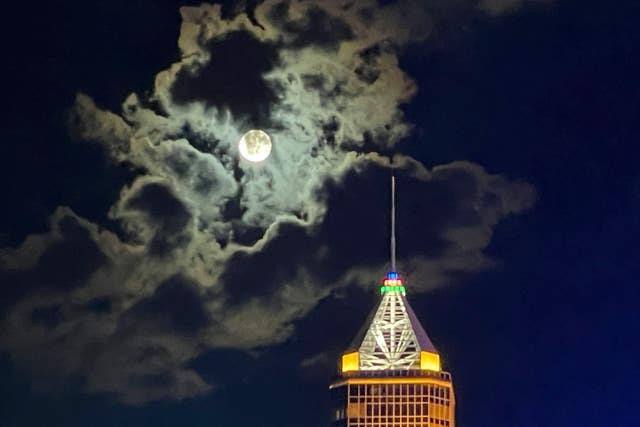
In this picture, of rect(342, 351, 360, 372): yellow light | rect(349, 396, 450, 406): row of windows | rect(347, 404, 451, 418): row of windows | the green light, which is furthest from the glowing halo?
rect(347, 404, 451, 418): row of windows

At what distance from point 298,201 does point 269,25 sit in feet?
45.4

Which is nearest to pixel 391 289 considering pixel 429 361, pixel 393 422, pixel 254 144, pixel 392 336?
pixel 392 336

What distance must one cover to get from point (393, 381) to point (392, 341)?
3.29 m

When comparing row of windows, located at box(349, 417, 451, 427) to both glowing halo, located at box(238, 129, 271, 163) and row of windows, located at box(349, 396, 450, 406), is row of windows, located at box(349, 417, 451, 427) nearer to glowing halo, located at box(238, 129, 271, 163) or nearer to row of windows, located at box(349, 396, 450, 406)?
row of windows, located at box(349, 396, 450, 406)

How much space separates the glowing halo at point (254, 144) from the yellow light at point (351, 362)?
71.2ft

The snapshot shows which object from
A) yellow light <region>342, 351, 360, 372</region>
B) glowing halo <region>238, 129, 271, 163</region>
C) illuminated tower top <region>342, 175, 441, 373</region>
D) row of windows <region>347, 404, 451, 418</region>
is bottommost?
row of windows <region>347, 404, 451, 418</region>

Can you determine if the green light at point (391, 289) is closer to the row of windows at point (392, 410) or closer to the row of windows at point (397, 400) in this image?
the row of windows at point (397, 400)

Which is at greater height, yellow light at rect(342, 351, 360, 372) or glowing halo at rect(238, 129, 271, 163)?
glowing halo at rect(238, 129, 271, 163)

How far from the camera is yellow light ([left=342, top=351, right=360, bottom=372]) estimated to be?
164m

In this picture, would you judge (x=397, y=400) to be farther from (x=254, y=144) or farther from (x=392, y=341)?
(x=254, y=144)

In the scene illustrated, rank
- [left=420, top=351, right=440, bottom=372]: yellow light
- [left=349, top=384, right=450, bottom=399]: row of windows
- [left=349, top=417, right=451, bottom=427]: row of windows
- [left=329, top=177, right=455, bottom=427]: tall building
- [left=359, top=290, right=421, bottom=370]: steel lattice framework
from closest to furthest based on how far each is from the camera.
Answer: [left=359, top=290, right=421, bottom=370]: steel lattice framework < [left=329, top=177, right=455, bottom=427]: tall building < [left=420, top=351, right=440, bottom=372]: yellow light < [left=349, top=384, right=450, bottom=399]: row of windows < [left=349, top=417, right=451, bottom=427]: row of windows

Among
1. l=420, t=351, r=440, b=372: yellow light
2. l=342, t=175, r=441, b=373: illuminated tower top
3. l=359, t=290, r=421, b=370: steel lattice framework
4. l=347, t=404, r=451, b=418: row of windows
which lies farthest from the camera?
l=347, t=404, r=451, b=418: row of windows

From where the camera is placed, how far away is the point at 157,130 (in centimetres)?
14938

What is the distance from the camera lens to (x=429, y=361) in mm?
164375
